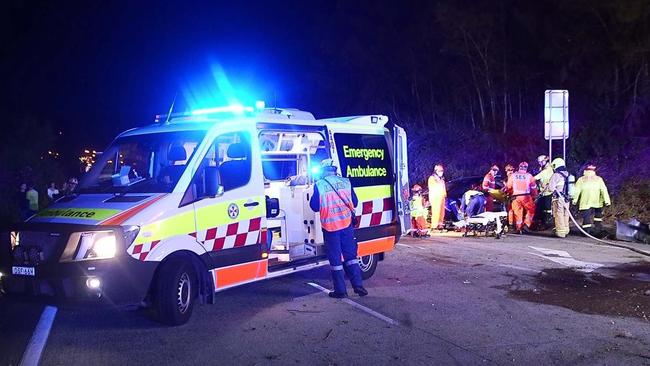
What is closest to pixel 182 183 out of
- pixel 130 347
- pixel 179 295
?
pixel 179 295

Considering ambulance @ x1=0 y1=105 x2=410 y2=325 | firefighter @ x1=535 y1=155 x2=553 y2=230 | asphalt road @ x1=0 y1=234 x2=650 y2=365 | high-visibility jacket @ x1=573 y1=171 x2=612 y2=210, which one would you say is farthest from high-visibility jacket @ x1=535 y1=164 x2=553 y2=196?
ambulance @ x1=0 y1=105 x2=410 y2=325

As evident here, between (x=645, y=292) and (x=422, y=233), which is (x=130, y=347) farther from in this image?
(x=422, y=233)

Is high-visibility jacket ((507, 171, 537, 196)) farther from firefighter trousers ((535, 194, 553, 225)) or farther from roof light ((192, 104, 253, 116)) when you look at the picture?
roof light ((192, 104, 253, 116))

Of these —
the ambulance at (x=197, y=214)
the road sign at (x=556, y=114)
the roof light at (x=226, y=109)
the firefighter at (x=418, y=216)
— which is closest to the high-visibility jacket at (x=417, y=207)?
the firefighter at (x=418, y=216)

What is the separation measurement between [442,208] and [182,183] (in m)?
8.93

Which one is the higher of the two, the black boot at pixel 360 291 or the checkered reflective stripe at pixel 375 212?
the checkered reflective stripe at pixel 375 212

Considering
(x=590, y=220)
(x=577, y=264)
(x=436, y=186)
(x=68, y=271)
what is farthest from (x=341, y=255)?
(x=590, y=220)

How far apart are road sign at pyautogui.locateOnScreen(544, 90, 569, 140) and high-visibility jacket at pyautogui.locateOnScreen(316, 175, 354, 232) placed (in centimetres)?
→ 781

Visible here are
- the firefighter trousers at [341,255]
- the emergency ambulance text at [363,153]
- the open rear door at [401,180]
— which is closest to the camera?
the firefighter trousers at [341,255]

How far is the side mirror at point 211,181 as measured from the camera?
6.61 metres

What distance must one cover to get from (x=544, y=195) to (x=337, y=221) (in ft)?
27.0

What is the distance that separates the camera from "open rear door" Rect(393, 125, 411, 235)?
9.46 m

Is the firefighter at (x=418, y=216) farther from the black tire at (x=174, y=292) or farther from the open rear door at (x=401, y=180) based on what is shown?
the black tire at (x=174, y=292)

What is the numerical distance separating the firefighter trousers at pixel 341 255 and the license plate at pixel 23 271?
3.29 metres
